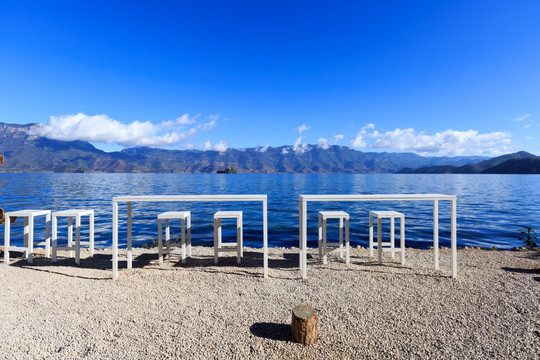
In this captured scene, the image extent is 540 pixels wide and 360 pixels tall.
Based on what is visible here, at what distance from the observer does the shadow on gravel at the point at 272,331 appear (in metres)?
3.62

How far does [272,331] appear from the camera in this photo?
12.3ft

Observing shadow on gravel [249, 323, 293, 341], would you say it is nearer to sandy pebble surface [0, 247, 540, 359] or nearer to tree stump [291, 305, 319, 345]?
sandy pebble surface [0, 247, 540, 359]

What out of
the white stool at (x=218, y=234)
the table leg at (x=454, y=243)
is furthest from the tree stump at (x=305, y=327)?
the table leg at (x=454, y=243)

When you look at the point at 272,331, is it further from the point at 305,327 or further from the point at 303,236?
the point at 303,236

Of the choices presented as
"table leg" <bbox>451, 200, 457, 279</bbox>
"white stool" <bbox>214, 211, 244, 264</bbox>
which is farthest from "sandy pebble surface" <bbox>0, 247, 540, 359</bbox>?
"white stool" <bbox>214, 211, 244, 264</bbox>

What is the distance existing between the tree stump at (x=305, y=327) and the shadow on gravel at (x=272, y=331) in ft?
0.59

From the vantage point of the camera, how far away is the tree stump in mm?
3439

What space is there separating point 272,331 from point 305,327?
1.90 ft

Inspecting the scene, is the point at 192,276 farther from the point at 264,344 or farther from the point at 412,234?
the point at 412,234

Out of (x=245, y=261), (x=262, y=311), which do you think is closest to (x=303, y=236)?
(x=262, y=311)

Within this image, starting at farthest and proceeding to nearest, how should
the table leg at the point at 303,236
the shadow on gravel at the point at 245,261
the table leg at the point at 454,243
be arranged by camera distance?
the shadow on gravel at the point at 245,261, the table leg at the point at 454,243, the table leg at the point at 303,236

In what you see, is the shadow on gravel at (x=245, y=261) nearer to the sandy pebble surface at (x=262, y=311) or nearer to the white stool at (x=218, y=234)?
the sandy pebble surface at (x=262, y=311)

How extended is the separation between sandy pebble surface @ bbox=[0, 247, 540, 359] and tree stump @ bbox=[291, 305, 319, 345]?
0.11 m

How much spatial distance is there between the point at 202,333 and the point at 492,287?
5.75 m
